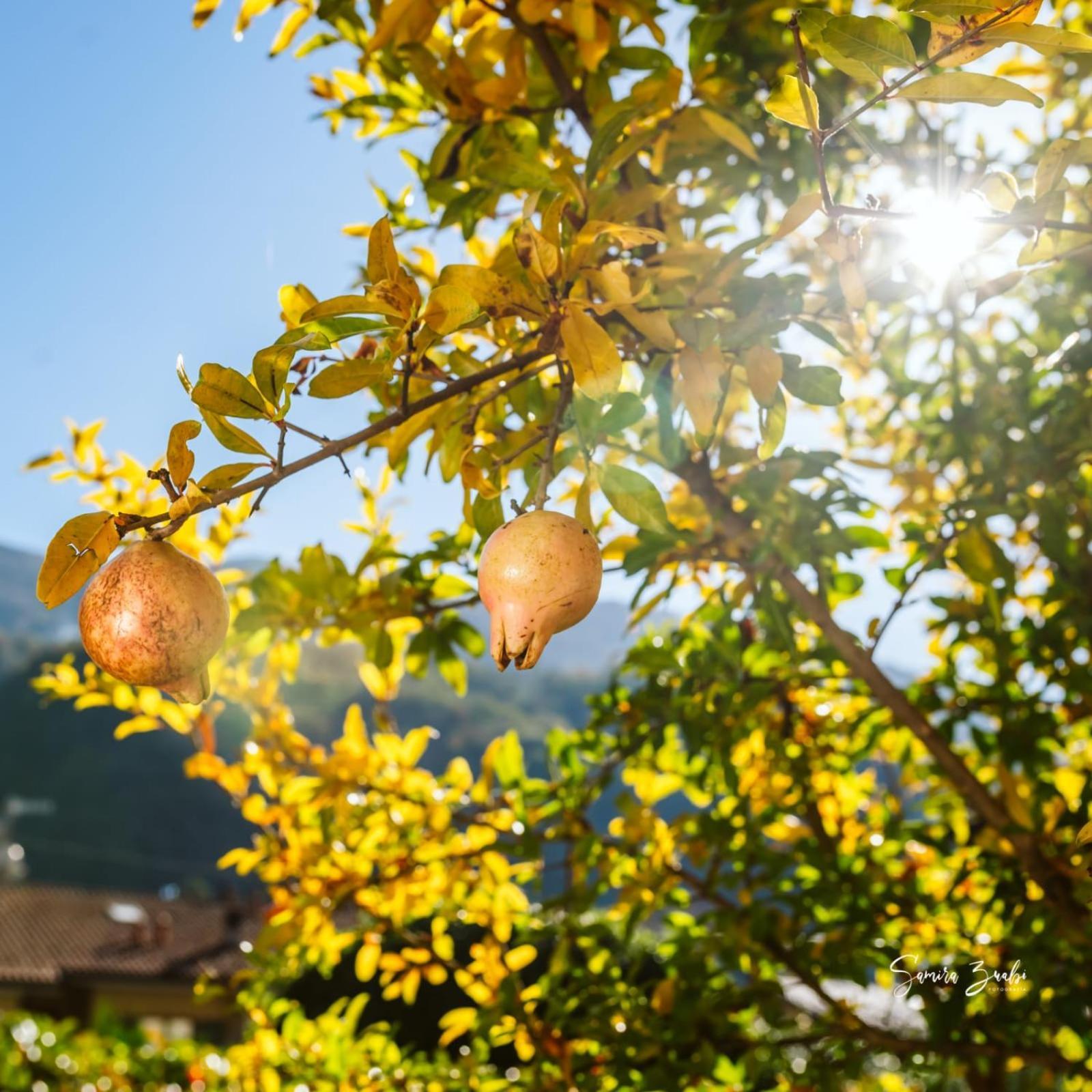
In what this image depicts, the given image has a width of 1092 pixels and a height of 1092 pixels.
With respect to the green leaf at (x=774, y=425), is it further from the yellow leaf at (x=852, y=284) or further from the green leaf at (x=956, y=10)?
the green leaf at (x=956, y=10)

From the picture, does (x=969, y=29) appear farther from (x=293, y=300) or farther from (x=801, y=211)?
(x=293, y=300)

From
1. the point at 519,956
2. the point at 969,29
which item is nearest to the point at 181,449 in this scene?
the point at 969,29

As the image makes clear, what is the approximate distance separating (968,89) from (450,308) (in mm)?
343

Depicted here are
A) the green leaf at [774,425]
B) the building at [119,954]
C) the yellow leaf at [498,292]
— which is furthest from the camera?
the building at [119,954]

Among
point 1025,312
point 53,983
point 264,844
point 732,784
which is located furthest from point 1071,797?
point 53,983

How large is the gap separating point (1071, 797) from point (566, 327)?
1427 millimetres

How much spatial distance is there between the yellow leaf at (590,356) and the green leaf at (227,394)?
0.20m

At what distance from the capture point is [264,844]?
1.72 m

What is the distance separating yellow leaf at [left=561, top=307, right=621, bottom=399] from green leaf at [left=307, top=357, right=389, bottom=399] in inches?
5.2

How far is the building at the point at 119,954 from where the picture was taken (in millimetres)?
14867

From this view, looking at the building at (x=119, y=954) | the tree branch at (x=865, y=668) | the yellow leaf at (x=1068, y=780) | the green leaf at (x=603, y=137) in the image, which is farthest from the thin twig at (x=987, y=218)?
the building at (x=119, y=954)

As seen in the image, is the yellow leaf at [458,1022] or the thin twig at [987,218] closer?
the thin twig at [987,218]

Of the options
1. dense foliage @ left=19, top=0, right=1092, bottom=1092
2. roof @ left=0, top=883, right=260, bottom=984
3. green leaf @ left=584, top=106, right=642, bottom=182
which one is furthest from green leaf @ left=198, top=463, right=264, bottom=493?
roof @ left=0, top=883, right=260, bottom=984

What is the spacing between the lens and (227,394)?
23.0 inches
